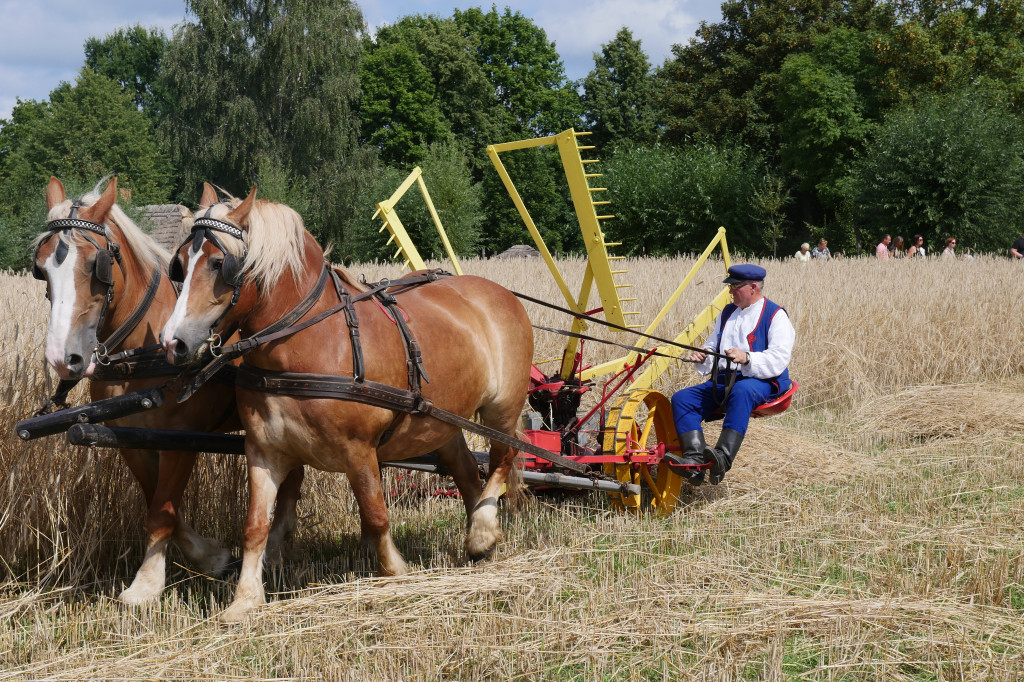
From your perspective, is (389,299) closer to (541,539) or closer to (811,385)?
(541,539)

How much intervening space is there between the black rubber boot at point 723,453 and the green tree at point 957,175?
20288 mm

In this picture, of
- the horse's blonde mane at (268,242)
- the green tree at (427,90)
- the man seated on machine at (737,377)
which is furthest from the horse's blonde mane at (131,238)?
the green tree at (427,90)

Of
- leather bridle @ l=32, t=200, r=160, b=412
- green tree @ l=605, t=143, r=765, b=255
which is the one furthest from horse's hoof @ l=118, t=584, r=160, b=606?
green tree @ l=605, t=143, r=765, b=255

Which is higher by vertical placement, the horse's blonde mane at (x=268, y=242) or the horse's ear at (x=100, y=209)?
the horse's ear at (x=100, y=209)

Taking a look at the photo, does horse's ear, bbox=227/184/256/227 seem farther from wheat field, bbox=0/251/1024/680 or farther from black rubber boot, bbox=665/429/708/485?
black rubber boot, bbox=665/429/708/485

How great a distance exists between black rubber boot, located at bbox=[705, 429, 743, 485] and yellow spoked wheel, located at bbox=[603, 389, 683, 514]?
0.41 metres

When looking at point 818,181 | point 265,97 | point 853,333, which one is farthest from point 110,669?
point 818,181

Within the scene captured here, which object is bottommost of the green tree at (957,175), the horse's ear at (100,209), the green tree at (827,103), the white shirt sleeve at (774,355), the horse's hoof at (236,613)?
the horse's hoof at (236,613)

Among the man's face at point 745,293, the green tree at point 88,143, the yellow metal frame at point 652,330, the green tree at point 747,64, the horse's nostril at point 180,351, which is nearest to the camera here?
the horse's nostril at point 180,351

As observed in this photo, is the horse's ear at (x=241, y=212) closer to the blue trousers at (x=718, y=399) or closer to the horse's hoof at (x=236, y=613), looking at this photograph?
the horse's hoof at (x=236, y=613)

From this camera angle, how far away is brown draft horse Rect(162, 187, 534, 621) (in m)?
3.50

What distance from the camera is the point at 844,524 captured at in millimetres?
5035

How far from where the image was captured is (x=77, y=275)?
142 inches

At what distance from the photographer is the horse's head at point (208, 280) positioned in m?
3.40
